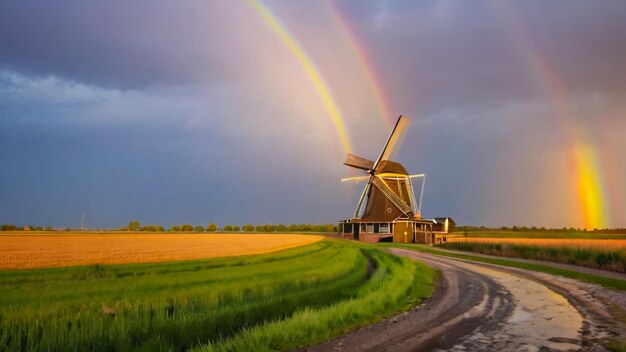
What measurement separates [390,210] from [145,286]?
7324 centimetres

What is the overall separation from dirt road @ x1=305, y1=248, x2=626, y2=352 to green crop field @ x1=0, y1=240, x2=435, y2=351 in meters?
1.13

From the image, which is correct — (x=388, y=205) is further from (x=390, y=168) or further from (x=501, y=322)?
(x=501, y=322)

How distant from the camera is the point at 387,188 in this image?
92062 mm

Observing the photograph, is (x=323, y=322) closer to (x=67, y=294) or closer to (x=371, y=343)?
(x=371, y=343)

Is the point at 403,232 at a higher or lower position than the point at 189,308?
higher

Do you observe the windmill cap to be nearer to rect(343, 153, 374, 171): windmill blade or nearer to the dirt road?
rect(343, 153, 374, 171): windmill blade

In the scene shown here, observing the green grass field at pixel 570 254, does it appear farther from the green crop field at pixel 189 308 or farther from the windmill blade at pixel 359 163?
the windmill blade at pixel 359 163

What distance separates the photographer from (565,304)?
54.2 feet

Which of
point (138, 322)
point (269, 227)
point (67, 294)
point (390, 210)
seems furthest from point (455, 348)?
point (269, 227)

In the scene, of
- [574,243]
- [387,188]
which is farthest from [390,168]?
[574,243]

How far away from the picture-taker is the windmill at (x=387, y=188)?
9012 centimetres

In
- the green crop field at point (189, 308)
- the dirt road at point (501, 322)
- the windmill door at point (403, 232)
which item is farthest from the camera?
the windmill door at point (403, 232)

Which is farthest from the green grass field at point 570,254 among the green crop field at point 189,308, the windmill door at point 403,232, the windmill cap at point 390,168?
the windmill cap at point 390,168

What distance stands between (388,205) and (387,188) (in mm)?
3544
